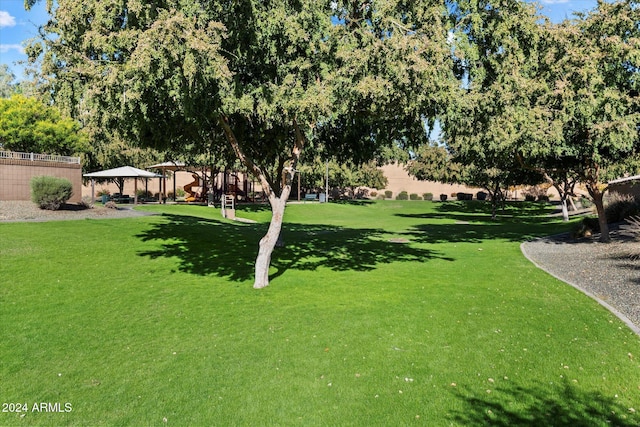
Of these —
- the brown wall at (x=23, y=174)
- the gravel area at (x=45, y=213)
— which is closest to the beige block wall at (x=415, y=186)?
the brown wall at (x=23, y=174)

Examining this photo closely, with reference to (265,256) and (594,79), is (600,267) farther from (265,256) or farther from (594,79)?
(265,256)

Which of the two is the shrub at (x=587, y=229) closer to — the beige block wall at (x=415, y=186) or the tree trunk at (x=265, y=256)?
the tree trunk at (x=265, y=256)

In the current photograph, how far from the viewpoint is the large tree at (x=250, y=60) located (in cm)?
909

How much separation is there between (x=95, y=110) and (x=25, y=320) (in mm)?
4469

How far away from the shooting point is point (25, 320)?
8.30m

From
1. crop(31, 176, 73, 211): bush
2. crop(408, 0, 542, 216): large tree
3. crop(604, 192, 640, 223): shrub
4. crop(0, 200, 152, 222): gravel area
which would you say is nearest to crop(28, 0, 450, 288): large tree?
crop(408, 0, 542, 216): large tree

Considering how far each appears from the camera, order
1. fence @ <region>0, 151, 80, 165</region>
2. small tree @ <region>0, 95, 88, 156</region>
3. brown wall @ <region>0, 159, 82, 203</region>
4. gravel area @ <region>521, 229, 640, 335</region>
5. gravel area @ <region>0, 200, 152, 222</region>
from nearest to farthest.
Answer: gravel area @ <region>521, 229, 640, 335</region> → gravel area @ <region>0, 200, 152, 222</region> → brown wall @ <region>0, 159, 82, 203</region> → fence @ <region>0, 151, 80, 165</region> → small tree @ <region>0, 95, 88, 156</region>

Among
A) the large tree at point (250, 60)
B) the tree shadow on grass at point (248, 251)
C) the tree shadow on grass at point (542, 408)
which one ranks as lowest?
the tree shadow on grass at point (542, 408)

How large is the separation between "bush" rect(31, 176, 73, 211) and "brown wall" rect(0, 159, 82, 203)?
372cm

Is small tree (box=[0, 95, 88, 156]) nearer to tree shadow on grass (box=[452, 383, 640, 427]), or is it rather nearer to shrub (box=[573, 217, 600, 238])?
shrub (box=[573, 217, 600, 238])

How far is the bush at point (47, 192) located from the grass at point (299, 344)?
742 cm

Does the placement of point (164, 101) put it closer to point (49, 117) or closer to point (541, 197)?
point (49, 117)

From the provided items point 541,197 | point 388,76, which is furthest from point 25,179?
point 541,197

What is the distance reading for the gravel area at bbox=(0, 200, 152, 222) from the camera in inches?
732
